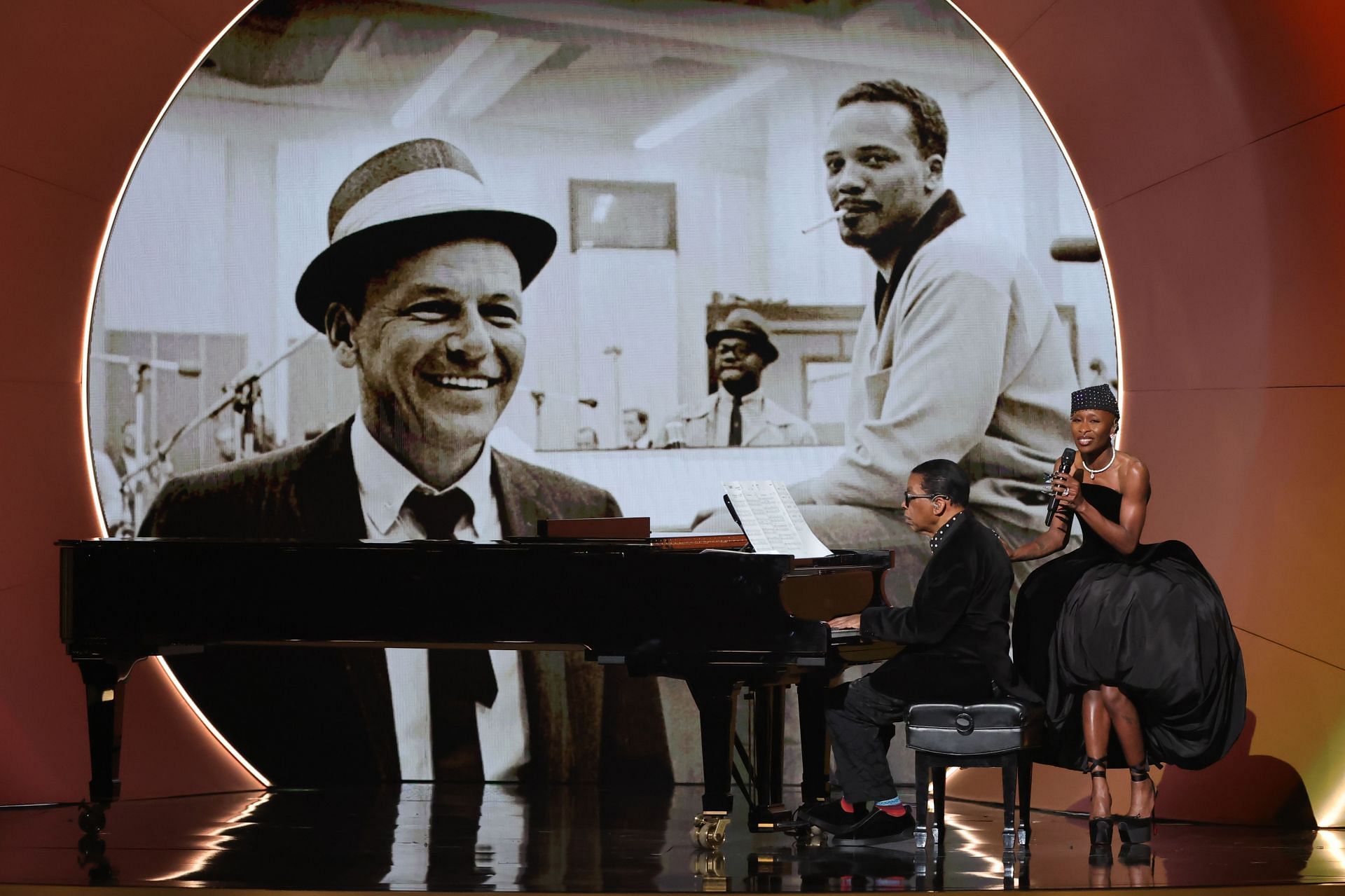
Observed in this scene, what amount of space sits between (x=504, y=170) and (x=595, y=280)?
594 millimetres

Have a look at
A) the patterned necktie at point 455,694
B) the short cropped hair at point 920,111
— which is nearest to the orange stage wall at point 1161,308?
the short cropped hair at point 920,111

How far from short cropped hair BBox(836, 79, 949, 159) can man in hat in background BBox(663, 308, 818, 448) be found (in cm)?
100

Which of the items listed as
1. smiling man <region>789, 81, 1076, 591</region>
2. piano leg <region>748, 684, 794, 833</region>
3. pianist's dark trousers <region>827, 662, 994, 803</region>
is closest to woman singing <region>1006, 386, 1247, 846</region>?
pianist's dark trousers <region>827, 662, 994, 803</region>

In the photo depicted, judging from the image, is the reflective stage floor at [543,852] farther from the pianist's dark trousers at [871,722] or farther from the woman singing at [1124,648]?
the woman singing at [1124,648]

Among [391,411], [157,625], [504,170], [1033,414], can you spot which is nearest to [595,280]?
[504,170]

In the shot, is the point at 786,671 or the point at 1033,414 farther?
the point at 1033,414

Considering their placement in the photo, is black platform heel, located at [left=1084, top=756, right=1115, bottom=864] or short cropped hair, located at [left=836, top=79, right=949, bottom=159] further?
short cropped hair, located at [left=836, top=79, right=949, bottom=159]

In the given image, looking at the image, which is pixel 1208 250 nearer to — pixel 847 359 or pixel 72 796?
pixel 847 359

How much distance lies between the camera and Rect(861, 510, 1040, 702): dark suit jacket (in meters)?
3.87

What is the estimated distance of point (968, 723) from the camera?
381 centimetres

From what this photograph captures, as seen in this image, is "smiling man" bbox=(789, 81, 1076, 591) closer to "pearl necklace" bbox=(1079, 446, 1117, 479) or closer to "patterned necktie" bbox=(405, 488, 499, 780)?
"pearl necklace" bbox=(1079, 446, 1117, 479)

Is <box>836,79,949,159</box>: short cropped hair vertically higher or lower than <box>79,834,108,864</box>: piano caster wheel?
higher

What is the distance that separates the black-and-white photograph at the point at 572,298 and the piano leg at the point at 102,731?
1.21 metres

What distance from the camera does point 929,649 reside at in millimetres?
3943
